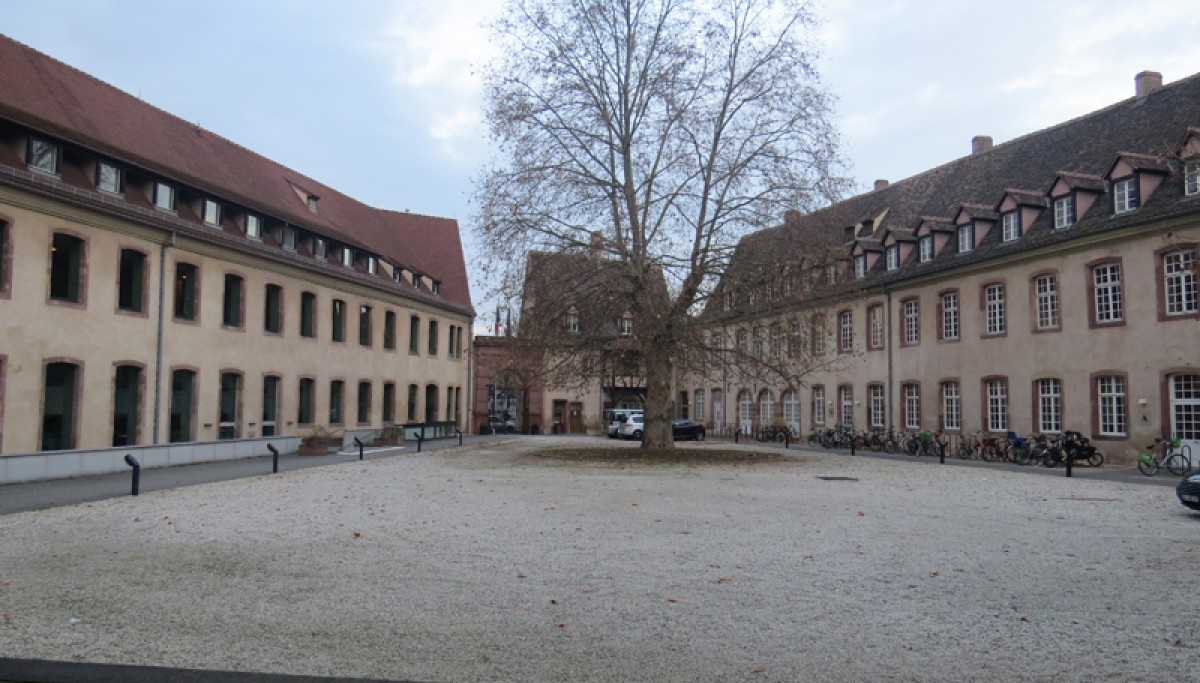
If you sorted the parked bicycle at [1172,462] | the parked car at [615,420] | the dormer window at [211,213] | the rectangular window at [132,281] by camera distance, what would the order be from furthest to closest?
the parked car at [615,420] < the dormer window at [211,213] < the rectangular window at [132,281] < the parked bicycle at [1172,462]

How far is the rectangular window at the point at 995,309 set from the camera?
29875 mm

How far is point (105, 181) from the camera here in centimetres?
2330

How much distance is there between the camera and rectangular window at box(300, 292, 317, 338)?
107 ft

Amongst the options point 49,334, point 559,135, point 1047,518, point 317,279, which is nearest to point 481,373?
point 317,279

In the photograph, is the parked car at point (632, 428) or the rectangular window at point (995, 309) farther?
the parked car at point (632, 428)

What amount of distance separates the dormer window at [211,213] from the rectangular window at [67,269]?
5302 millimetres

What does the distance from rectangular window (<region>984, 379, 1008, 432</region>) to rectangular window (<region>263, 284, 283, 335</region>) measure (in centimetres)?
2486

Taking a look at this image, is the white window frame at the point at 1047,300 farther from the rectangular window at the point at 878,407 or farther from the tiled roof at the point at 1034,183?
the rectangular window at the point at 878,407

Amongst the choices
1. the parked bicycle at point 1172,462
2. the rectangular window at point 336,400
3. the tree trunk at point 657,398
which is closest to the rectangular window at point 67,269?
the rectangular window at point 336,400

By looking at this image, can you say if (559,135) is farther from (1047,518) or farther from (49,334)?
(1047,518)

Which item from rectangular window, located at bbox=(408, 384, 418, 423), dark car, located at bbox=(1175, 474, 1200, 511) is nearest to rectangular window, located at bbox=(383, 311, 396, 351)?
rectangular window, located at bbox=(408, 384, 418, 423)

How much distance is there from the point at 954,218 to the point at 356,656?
1243 inches

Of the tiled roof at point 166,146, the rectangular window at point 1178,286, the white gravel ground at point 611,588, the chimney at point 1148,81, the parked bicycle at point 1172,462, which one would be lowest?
the white gravel ground at point 611,588

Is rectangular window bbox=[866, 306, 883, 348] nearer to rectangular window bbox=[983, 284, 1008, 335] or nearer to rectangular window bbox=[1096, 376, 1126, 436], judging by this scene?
rectangular window bbox=[983, 284, 1008, 335]
